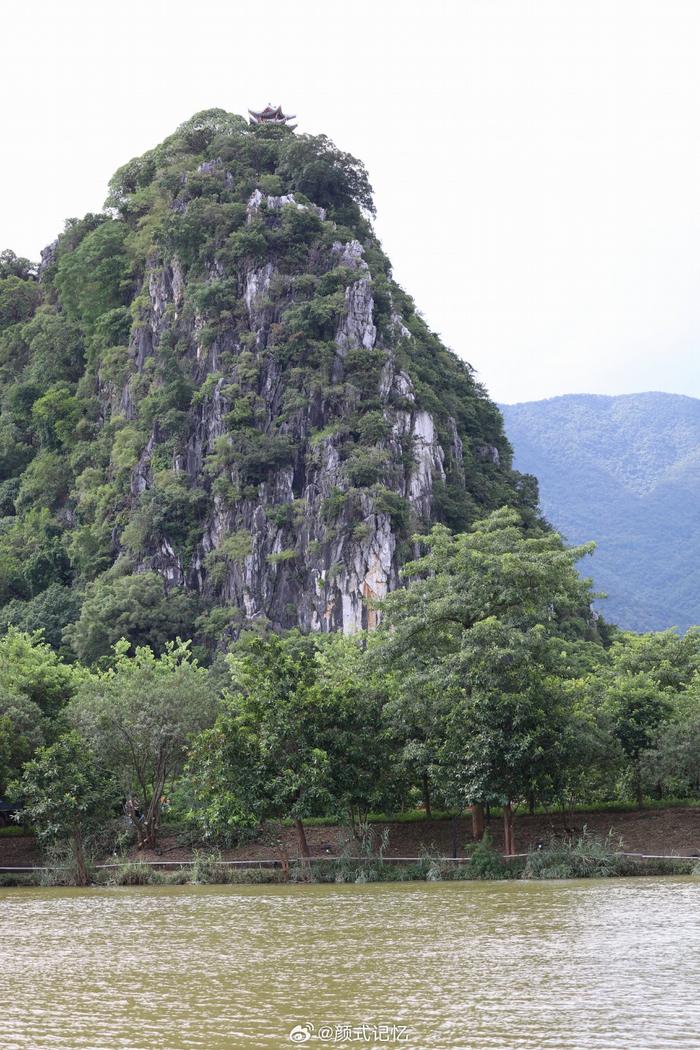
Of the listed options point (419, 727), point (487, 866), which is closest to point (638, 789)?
point (419, 727)

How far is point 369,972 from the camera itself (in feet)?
55.5

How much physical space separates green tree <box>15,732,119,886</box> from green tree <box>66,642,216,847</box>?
9.93ft

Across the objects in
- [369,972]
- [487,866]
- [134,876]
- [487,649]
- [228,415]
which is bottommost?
[134,876]

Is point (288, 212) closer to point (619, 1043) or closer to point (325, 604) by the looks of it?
point (325, 604)

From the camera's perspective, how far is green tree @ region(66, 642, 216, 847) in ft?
129

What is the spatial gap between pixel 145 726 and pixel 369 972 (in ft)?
76.0

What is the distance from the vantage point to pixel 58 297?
10369 cm

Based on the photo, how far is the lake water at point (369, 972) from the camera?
13.4 m

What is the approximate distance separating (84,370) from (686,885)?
7901 cm

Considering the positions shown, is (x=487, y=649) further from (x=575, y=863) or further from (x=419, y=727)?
(x=575, y=863)

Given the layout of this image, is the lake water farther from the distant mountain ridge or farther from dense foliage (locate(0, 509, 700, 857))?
the distant mountain ridge

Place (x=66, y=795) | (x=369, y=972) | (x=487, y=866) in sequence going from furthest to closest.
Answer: (x=66, y=795) → (x=487, y=866) → (x=369, y=972)

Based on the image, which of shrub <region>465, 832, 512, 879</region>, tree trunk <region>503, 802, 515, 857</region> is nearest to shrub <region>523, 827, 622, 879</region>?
shrub <region>465, 832, 512, 879</region>

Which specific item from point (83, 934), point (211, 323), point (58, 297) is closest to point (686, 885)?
point (83, 934)
